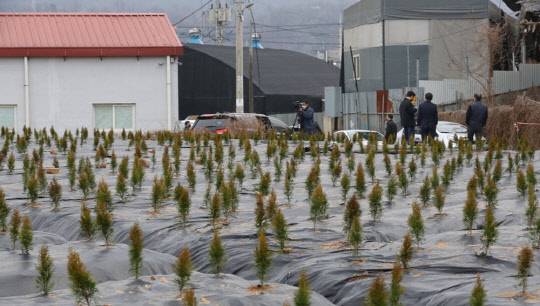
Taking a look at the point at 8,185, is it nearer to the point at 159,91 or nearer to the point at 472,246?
the point at 472,246

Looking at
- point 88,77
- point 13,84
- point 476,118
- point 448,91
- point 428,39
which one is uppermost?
point 428,39

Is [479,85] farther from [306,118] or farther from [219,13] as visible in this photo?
[219,13]

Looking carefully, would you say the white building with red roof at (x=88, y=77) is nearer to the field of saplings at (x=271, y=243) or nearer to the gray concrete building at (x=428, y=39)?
the gray concrete building at (x=428, y=39)

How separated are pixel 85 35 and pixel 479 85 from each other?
12734 mm

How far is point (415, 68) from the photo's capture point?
4034 centimetres

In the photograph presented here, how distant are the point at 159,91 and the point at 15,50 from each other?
399 cm

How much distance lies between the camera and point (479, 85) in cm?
3697

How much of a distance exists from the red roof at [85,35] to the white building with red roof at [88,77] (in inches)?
1.1

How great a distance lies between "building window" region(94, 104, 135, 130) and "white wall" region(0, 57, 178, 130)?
0.22 meters

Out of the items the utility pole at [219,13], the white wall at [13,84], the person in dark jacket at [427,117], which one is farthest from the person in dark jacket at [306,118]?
the utility pole at [219,13]

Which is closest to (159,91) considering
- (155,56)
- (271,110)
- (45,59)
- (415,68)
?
(155,56)

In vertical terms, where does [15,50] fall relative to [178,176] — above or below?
above

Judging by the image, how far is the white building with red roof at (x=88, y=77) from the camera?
1228 inches

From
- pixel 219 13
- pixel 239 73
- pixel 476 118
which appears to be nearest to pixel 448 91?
pixel 239 73
